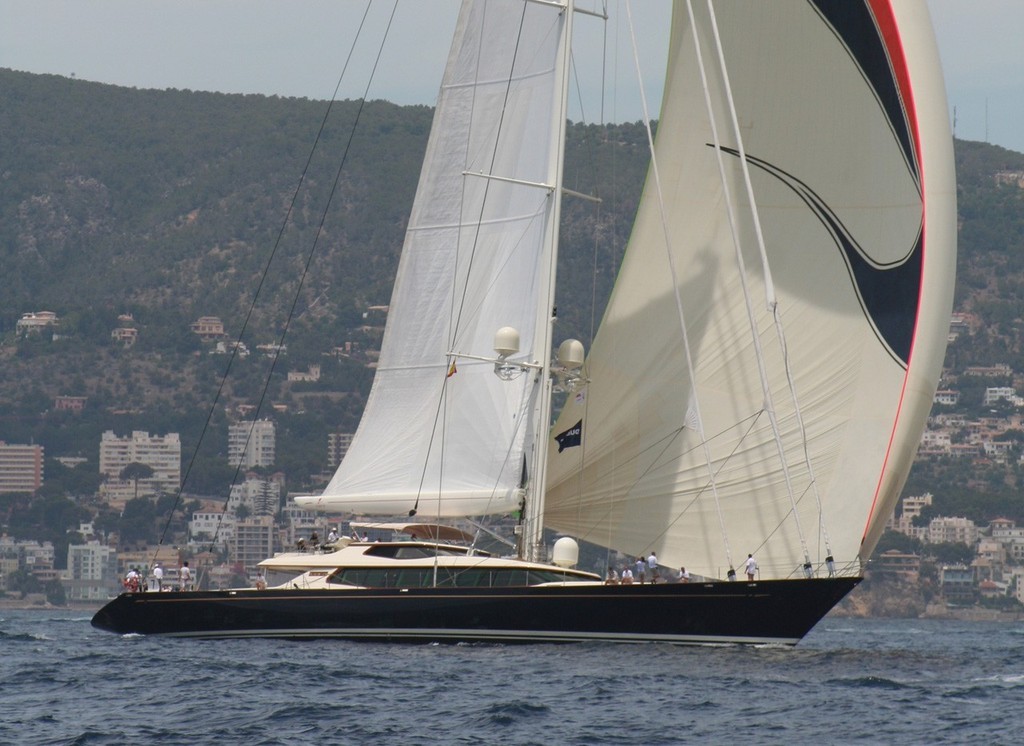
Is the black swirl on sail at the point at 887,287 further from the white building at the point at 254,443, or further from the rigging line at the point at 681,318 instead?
the white building at the point at 254,443

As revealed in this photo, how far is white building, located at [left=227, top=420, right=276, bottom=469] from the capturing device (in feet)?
397

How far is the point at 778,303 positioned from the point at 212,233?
12289 cm

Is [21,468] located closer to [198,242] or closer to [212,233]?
[198,242]

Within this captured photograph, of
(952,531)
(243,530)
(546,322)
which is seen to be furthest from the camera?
(952,531)

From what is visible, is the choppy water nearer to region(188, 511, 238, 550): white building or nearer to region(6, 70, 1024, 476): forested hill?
region(188, 511, 238, 550): white building

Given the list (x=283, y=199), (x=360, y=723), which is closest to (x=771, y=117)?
(x=360, y=723)

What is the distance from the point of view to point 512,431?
2556 cm

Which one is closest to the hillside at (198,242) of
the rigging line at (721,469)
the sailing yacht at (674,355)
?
the sailing yacht at (674,355)

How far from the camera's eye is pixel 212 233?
14488 centimetres

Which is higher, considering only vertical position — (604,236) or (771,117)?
(604,236)

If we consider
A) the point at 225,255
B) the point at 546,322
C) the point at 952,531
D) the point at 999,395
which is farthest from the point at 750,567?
the point at 225,255

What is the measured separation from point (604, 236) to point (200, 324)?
29.6 m

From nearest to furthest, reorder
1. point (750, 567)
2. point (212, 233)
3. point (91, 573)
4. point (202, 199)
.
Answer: point (750, 567)
point (91, 573)
point (212, 233)
point (202, 199)

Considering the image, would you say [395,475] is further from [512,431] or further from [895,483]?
[895,483]
